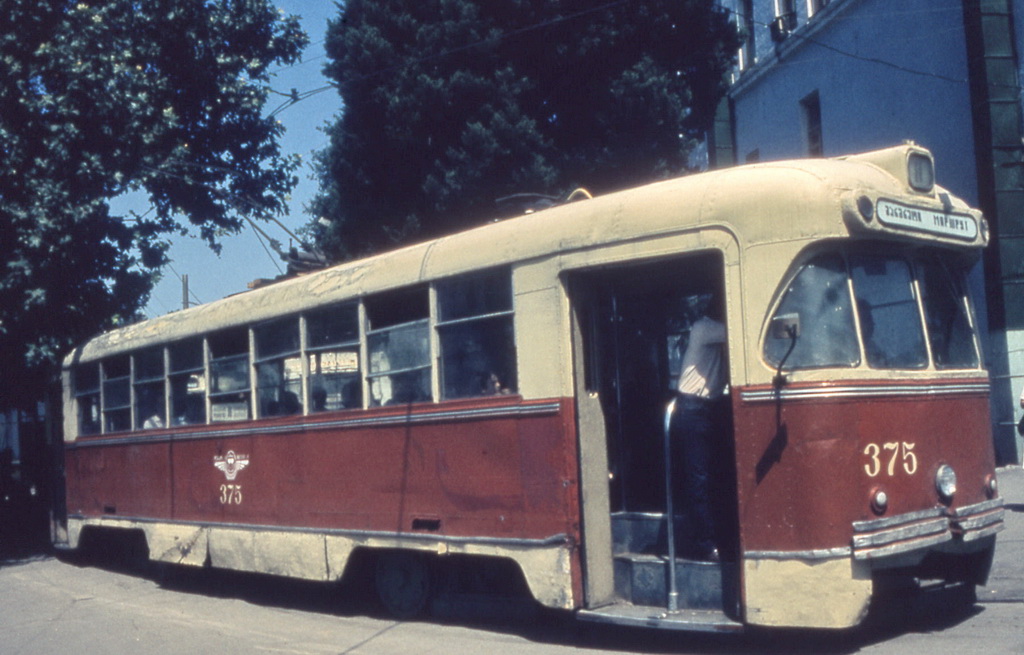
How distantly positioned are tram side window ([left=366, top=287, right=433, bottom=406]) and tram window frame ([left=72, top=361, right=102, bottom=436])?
6.01 m

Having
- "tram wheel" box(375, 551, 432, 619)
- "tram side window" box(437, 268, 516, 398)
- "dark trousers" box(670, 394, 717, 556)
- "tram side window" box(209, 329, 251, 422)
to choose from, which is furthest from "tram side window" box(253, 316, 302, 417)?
"dark trousers" box(670, 394, 717, 556)

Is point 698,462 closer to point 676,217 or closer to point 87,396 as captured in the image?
point 676,217

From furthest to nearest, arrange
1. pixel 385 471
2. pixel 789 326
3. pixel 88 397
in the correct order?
pixel 88 397
pixel 385 471
pixel 789 326

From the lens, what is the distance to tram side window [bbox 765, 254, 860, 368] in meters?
6.33

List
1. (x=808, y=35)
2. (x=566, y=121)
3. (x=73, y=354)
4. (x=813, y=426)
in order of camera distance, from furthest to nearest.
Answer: (x=808, y=35)
(x=566, y=121)
(x=73, y=354)
(x=813, y=426)

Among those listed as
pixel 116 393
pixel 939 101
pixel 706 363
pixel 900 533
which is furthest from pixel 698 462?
pixel 939 101

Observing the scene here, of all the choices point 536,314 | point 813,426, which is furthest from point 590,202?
point 813,426

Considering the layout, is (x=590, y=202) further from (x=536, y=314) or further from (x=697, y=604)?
(x=697, y=604)

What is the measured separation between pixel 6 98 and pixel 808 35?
13.8m

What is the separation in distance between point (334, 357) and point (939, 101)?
1146cm

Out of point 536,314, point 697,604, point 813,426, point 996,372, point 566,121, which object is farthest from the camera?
point 566,121

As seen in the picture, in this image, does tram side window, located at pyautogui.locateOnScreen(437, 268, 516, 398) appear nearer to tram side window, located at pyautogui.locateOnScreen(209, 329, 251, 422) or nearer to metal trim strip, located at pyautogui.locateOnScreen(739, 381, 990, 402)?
metal trim strip, located at pyautogui.locateOnScreen(739, 381, 990, 402)

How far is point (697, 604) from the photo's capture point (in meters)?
6.70

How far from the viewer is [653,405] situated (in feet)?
24.9
